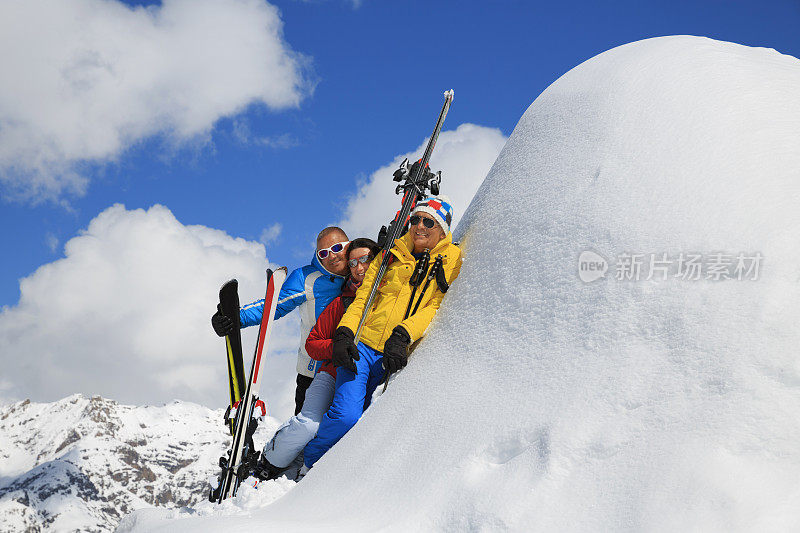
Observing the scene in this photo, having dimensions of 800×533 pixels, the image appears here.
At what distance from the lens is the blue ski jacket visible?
632cm

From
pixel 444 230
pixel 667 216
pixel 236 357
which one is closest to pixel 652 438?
pixel 667 216

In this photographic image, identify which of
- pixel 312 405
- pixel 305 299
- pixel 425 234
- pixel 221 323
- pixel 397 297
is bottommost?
pixel 312 405

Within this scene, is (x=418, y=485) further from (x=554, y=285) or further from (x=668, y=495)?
(x=554, y=285)

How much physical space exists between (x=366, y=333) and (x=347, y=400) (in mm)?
588

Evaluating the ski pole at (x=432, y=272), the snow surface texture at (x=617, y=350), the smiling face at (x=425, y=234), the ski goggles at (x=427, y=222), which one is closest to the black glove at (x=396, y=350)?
the snow surface texture at (x=617, y=350)

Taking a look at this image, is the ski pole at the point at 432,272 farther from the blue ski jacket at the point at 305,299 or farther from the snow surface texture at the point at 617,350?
the blue ski jacket at the point at 305,299

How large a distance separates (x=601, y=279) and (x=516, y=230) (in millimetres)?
1041

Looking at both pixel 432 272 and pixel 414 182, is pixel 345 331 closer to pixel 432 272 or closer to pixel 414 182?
pixel 432 272

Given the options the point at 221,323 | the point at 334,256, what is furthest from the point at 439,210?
the point at 221,323

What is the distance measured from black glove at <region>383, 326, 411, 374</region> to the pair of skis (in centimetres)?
191

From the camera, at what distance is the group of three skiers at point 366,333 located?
193 inches

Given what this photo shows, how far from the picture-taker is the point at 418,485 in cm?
331

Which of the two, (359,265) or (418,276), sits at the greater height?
(359,265)

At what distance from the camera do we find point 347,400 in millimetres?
4926
